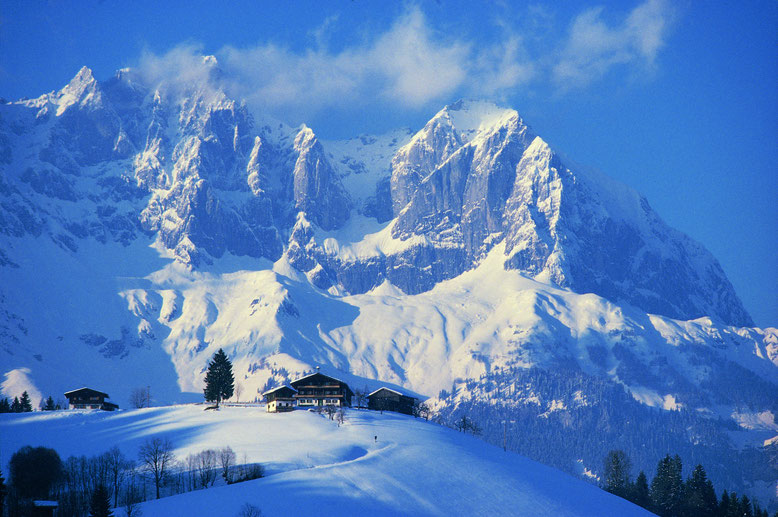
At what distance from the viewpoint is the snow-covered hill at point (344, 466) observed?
5212 inches

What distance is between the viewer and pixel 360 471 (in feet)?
485

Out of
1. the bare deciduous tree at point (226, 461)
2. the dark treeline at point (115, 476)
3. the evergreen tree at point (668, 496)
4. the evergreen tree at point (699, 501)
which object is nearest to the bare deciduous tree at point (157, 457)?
the dark treeline at point (115, 476)

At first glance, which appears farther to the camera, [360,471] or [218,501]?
[360,471]

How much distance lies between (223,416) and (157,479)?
5165cm

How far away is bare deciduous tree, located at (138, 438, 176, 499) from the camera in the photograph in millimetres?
149625

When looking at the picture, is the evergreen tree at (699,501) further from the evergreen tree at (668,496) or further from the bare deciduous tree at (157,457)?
the bare deciduous tree at (157,457)

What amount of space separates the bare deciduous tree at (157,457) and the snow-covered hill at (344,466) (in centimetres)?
242

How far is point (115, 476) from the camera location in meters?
147

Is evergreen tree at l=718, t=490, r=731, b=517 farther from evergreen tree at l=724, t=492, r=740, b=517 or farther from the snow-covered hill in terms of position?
the snow-covered hill

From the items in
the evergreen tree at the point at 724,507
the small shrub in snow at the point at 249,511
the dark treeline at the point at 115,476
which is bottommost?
the evergreen tree at the point at 724,507

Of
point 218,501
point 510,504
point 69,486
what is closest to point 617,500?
point 510,504

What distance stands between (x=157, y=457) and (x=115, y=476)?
12516 mm

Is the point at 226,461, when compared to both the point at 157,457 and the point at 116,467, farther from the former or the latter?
the point at 116,467

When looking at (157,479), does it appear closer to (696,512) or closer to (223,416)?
(223,416)
